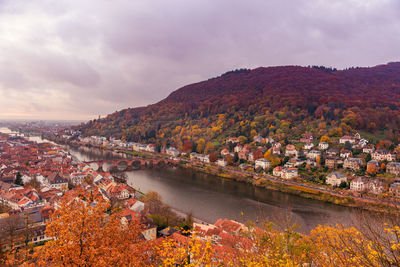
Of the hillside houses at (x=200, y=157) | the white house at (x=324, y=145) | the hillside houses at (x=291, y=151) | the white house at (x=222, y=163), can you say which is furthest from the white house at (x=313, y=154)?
the hillside houses at (x=200, y=157)

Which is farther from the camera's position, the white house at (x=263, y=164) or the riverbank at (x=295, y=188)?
the white house at (x=263, y=164)

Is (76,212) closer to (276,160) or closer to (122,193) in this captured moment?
(122,193)

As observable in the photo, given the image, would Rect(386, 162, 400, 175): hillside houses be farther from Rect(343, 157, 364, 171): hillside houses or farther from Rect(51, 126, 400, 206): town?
Rect(343, 157, 364, 171): hillside houses

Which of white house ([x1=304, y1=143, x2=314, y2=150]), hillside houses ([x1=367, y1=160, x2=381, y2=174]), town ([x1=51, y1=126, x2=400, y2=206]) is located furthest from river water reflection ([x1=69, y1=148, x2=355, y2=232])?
white house ([x1=304, y1=143, x2=314, y2=150])

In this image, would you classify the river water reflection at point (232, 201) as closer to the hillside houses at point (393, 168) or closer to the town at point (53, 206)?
the town at point (53, 206)

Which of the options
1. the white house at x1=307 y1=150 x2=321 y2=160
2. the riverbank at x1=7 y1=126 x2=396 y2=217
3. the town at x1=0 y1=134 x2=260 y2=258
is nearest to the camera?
the town at x1=0 y1=134 x2=260 y2=258

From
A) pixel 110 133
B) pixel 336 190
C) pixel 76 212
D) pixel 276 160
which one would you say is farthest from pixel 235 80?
pixel 76 212

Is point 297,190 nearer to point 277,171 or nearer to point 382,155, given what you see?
point 277,171
